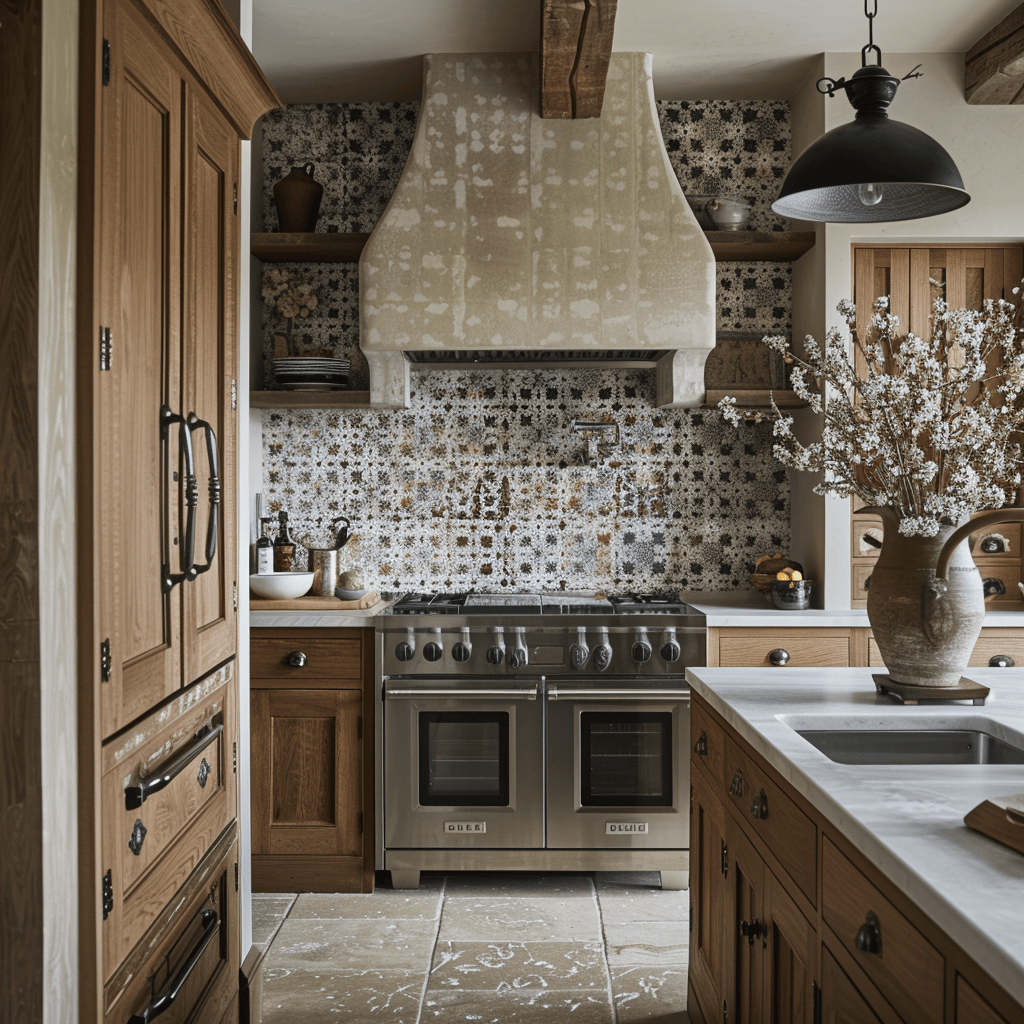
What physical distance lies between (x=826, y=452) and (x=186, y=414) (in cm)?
Answer: 139

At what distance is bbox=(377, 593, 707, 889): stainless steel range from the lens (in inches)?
130

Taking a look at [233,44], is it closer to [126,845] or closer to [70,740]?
[70,740]

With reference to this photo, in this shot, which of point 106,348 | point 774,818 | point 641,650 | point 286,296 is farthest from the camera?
point 286,296

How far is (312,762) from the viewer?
3.32 meters

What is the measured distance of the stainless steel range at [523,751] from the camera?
331 centimetres

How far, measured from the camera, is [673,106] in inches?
156

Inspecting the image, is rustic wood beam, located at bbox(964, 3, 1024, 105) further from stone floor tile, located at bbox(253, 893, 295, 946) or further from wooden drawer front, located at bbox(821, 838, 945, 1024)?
stone floor tile, located at bbox(253, 893, 295, 946)

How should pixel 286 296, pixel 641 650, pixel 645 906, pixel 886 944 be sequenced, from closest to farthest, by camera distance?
pixel 886 944
pixel 645 906
pixel 641 650
pixel 286 296

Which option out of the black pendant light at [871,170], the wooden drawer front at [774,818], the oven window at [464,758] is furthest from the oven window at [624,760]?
the black pendant light at [871,170]

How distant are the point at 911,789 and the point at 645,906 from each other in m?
2.09

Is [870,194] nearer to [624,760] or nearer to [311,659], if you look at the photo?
[624,760]

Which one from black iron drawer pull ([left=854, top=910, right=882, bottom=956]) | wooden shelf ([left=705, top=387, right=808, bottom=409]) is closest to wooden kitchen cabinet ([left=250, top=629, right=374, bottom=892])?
wooden shelf ([left=705, top=387, right=808, bottom=409])

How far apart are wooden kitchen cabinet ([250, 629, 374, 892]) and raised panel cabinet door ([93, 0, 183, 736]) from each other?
1.50m

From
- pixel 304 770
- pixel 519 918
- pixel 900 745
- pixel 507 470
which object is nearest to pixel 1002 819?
pixel 900 745
